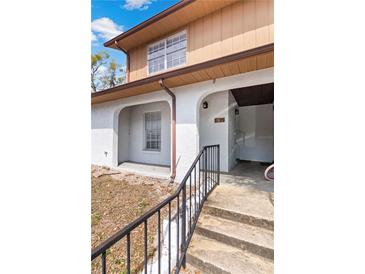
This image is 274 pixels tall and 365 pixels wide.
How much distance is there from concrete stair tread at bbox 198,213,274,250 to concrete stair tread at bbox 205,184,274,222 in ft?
0.61

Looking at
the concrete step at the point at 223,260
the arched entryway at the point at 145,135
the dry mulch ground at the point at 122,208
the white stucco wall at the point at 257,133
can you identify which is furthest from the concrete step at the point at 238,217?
the white stucco wall at the point at 257,133

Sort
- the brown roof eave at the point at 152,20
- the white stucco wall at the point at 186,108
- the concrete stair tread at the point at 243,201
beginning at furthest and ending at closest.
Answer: the brown roof eave at the point at 152,20
the white stucco wall at the point at 186,108
the concrete stair tread at the point at 243,201

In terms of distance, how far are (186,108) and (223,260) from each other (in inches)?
141

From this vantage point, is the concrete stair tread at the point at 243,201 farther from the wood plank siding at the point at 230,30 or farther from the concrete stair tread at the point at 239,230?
the wood plank siding at the point at 230,30

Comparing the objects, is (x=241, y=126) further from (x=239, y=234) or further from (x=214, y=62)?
(x=239, y=234)

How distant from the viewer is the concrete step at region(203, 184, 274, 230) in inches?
100

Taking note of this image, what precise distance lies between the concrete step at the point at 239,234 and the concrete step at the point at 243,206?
9cm

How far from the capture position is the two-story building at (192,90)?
416 cm

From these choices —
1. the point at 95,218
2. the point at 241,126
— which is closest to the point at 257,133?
the point at 241,126

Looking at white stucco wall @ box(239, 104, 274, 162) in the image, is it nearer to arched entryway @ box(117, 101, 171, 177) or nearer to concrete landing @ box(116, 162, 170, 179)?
arched entryway @ box(117, 101, 171, 177)

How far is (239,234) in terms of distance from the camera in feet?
7.81
